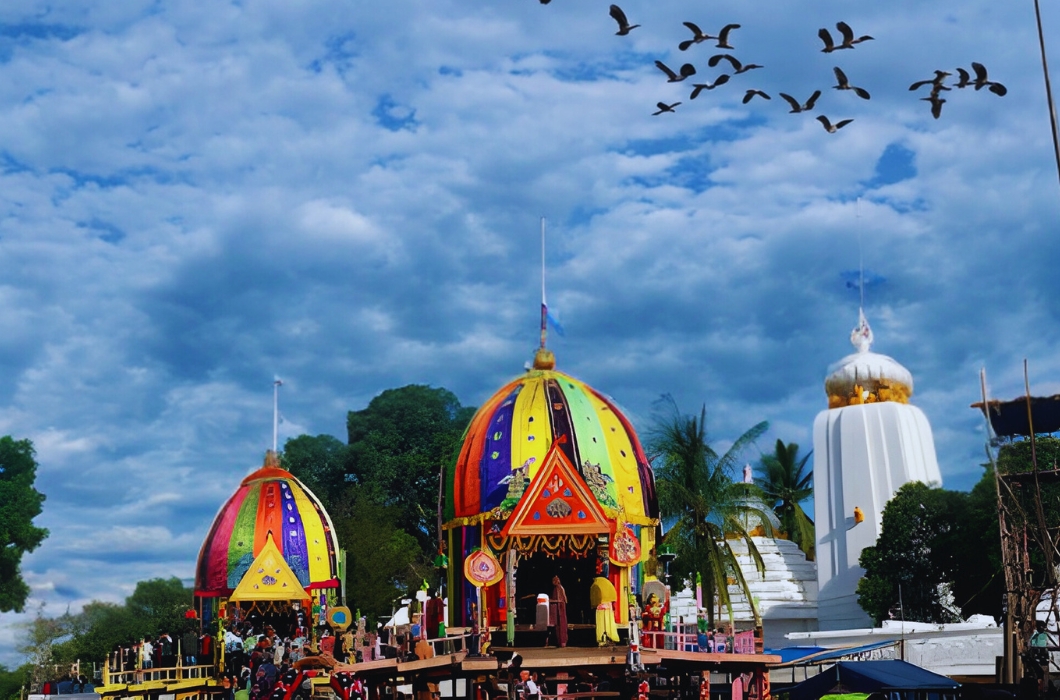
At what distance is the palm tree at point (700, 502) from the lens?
3753 cm

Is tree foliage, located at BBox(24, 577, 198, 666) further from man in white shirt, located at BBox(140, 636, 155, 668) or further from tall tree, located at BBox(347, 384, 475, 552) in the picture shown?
man in white shirt, located at BBox(140, 636, 155, 668)

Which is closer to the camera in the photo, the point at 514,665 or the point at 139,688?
the point at 514,665

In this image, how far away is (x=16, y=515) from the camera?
6462 centimetres

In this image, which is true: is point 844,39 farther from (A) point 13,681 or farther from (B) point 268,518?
(A) point 13,681

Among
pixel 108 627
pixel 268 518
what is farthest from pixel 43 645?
pixel 268 518

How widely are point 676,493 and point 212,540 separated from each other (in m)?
13.8

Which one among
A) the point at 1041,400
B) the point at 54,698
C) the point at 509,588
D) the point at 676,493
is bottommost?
the point at 54,698

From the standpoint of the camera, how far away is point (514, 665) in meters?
22.5

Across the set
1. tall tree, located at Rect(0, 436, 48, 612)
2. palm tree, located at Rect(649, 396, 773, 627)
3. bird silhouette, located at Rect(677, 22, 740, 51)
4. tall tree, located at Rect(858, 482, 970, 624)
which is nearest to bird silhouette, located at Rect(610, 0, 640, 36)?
bird silhouette, located at Rect(677, 22, 740, 51)

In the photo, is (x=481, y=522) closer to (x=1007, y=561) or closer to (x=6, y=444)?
(x=1007, y=561)

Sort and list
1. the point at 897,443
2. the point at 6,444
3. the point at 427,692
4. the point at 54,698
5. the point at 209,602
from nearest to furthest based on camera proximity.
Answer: the point at 427,692
the point at 209,602
the point at 54,698
the point at 897,443
the point at 6,444

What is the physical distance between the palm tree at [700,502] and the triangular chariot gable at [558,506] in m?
8.95

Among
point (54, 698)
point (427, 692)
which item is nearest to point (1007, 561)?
point (427, 692)

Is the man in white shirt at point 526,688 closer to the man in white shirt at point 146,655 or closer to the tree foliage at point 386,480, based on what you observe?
the man in white shirt at point 146,655
